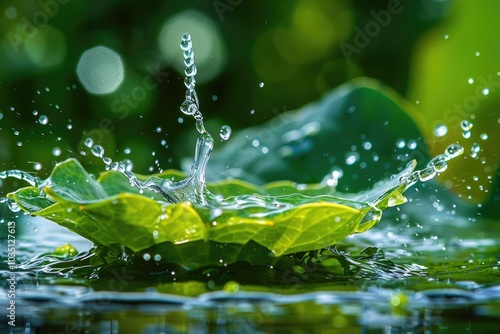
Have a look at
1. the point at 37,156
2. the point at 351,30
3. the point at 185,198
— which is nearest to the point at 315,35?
the point at 351,30

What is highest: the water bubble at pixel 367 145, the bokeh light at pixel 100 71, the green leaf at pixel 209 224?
the bokeh light at pixel 100 71

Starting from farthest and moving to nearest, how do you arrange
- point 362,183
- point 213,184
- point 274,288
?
point 362,183 < point 213,184 < point 274,288

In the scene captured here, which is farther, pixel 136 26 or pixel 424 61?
pixel 136 26

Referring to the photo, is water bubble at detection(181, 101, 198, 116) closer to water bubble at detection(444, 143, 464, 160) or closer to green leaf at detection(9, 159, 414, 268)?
green leaf at detection(9, 159, 414, 268)

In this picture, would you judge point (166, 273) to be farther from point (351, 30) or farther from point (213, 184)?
point (351, 30)

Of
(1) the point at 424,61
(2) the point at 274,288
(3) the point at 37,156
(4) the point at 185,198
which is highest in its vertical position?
(1) the point at 424,61

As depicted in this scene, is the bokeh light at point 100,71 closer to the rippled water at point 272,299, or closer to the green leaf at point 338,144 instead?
the green leaf at point 338,144

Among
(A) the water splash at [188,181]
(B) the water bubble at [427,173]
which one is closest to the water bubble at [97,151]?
(A) the water splash at [188,181]

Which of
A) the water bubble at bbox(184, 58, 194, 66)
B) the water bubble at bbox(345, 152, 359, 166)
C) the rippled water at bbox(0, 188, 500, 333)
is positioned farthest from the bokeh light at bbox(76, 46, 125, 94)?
the rippled water at bbox(0, 188, 500, 333)
